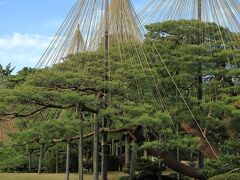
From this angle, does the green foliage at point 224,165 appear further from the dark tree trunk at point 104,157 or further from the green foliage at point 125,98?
the dark tree trunk at point 104,157

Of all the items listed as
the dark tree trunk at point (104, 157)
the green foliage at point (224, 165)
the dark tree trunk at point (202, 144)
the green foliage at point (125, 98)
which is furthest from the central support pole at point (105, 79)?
the dark tree trunk at point (202, 144)

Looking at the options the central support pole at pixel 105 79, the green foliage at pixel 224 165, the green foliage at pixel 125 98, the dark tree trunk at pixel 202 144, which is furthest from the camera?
the dark tree trunk at pixel 202 144

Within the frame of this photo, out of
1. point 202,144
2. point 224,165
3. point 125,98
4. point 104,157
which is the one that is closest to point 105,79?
point 125,98

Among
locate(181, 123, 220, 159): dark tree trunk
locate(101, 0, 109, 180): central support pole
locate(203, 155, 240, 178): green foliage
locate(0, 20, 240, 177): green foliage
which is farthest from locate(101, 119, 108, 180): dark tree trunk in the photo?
locate(181, 123, 220, 159): dark tree trunk

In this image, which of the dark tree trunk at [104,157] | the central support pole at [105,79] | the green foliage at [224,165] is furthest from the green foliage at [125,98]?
the dark tree trunk at [104,157]

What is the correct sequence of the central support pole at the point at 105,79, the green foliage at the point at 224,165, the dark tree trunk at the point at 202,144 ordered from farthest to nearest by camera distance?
the dark tree trunk at the point at 202,144
the green foliage at the point at 224,165
the central support pole at the point at 105,79

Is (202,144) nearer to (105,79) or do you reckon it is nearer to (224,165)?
(224,165)

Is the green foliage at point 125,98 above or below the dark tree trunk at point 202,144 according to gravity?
above

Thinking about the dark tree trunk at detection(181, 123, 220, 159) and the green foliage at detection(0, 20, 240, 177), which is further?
the dark tree trunk at detection(181, 123, 220, 159)

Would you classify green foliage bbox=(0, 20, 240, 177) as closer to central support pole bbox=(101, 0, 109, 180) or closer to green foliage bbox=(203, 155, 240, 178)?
green foliage bbox=(203, 155, 240, 178)

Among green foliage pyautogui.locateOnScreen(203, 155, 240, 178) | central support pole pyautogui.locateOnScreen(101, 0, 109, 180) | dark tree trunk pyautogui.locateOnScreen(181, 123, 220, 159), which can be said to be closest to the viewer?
central support pole pyautogui.locateOnScreen(101, 0, 109, 180)

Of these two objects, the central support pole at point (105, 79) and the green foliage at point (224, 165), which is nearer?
the central support pole at point (105, 79)

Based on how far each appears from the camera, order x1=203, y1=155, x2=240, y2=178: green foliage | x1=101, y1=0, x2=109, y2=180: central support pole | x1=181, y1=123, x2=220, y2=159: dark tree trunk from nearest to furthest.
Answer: x1=101, y1=0, x2=109, y2=180: central support pole → x1=203, y1=155, x2=240, y2=178: green foliage → x1=181, y1=123, x2=220, y2=159: dark tree trunk

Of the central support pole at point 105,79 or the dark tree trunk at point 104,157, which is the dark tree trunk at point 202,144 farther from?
the central support pole at point 105,79
